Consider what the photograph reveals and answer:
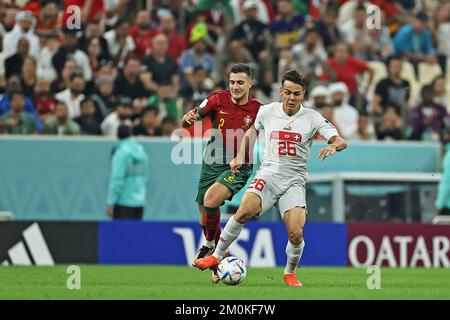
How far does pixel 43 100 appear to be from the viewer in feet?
64.7

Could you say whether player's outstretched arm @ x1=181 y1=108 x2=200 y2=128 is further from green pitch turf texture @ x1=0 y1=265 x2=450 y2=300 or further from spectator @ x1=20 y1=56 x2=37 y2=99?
spectator @ x1=20 y1=56 x2=37 y2=99

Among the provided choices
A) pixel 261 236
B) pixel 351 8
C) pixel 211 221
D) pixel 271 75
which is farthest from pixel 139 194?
pixel 351 8

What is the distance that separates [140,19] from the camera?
2153 cm

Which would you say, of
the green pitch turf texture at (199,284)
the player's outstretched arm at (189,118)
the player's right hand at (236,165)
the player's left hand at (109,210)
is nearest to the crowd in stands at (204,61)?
the player's left hand at (109,210)

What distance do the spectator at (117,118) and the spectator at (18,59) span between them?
63.8 inches

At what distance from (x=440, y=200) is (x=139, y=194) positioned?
4796 mm

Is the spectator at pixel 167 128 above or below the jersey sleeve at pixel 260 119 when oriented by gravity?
below

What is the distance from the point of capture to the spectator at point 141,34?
70.7 ft

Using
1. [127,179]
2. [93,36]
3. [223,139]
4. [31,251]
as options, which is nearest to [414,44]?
[93,36]

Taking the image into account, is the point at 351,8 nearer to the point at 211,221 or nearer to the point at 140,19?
the point at 140,19

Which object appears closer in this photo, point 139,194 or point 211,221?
point 211,221

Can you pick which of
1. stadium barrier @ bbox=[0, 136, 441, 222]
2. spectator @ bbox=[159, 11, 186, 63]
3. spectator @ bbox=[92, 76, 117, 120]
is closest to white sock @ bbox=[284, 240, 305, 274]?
stadium barrier @ bbox=[0, 136, 441, 222]

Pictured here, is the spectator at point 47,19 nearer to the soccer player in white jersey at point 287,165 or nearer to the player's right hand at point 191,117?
the player's right hand at point 191,117
